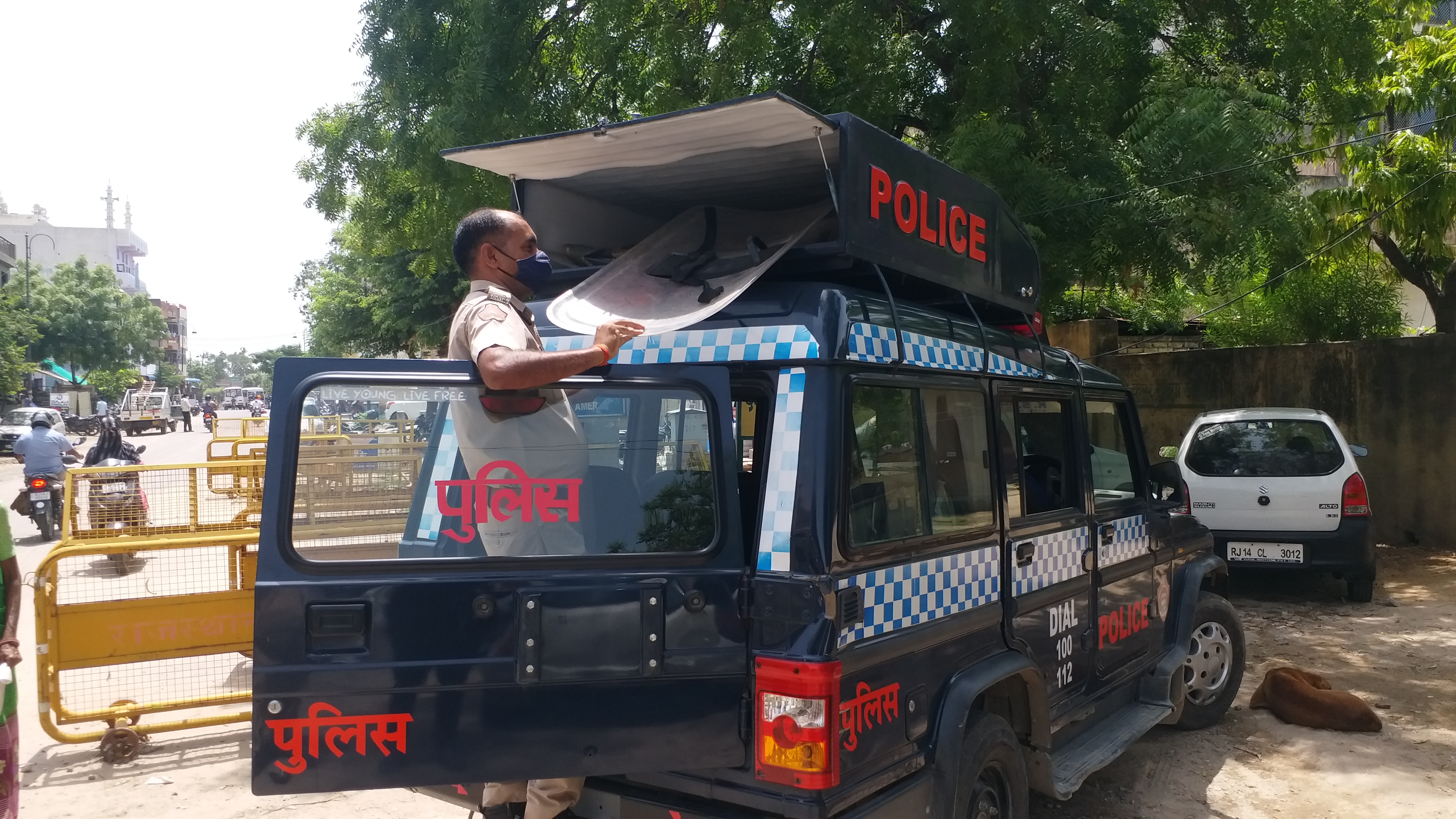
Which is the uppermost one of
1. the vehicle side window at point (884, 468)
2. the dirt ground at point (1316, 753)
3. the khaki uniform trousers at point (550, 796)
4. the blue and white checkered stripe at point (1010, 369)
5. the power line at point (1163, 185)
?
the power line at point (1163, 185)

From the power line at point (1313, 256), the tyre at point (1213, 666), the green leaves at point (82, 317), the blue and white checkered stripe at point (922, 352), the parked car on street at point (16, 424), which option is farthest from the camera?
the green leaves at point (82, 317)

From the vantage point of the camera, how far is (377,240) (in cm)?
1103

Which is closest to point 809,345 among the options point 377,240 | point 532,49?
point 532,49

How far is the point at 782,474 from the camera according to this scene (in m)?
2.67

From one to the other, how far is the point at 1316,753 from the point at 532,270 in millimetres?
4605

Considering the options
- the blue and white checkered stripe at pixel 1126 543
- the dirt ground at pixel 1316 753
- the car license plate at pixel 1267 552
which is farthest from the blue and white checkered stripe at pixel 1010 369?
the car license plate at pixel 1267 552

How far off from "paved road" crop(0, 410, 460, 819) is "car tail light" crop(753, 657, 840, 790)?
7.90 feet

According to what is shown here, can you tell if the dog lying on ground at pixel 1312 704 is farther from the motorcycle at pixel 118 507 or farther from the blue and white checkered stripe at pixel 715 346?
the motorcycle at pixel 118 507

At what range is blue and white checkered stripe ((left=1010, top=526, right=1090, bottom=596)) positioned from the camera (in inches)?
139

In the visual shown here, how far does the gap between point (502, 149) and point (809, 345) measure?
55.0 inches

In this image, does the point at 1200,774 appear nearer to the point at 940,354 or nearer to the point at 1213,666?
the point at 1213,666

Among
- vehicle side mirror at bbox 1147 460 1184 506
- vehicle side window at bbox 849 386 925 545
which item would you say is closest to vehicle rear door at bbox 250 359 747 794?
vehicle side window at bbox 849 386 925 545

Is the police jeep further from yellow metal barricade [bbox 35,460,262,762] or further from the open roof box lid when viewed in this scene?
yellow metal barricade [bbox 35,460,262,762]

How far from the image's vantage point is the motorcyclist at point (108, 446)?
11719mm
